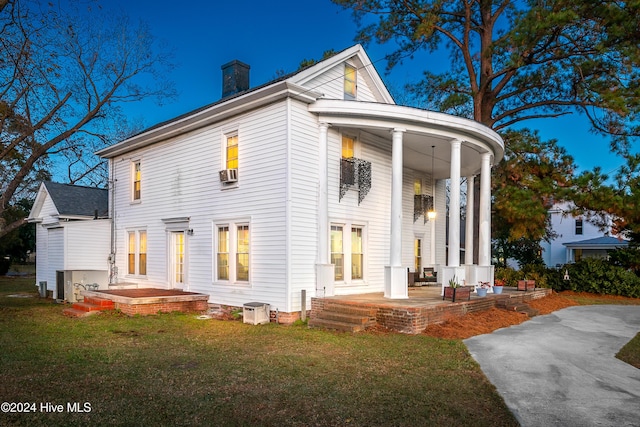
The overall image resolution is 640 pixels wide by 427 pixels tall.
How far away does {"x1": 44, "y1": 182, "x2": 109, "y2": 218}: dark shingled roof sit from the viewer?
54.6 feet

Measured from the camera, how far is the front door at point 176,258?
44.4ft

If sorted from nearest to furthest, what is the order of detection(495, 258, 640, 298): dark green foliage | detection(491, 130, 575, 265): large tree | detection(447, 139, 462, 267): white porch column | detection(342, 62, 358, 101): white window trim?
detection(447, 139, 462, 267): white porch column < detection(342, 62, 358, 101): white window trim < detection(491, 130, 575, 265): large tree < detection(495, 258, 640, 298): dark green foliage

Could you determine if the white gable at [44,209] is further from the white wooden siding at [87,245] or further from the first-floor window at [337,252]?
the first-floor window at [337,252]

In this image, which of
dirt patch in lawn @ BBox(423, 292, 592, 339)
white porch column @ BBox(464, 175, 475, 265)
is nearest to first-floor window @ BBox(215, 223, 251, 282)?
dirt patch in lawn @ BBox(423, 292, 592, 339)

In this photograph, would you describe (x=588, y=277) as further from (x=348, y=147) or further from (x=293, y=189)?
(x=293, y=189)

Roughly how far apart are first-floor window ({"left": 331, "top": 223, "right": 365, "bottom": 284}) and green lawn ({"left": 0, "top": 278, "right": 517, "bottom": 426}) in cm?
269

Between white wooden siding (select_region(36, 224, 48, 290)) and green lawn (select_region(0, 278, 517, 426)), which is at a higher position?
white wooden siding (select_region(36, 224, 48, 290))

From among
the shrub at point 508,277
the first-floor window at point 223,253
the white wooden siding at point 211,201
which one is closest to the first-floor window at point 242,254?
the white wooden siding at point 211,201

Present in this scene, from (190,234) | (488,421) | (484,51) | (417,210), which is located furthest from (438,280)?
(488,421)

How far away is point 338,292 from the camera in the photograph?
1150cm

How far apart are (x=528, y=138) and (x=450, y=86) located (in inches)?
164

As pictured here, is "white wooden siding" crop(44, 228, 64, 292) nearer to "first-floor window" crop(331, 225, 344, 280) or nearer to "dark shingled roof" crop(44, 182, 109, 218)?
"dark shingled roof" crop(44, 182, 109, 218)

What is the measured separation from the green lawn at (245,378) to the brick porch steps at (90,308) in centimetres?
215

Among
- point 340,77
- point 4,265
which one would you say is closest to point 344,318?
point 340,77
